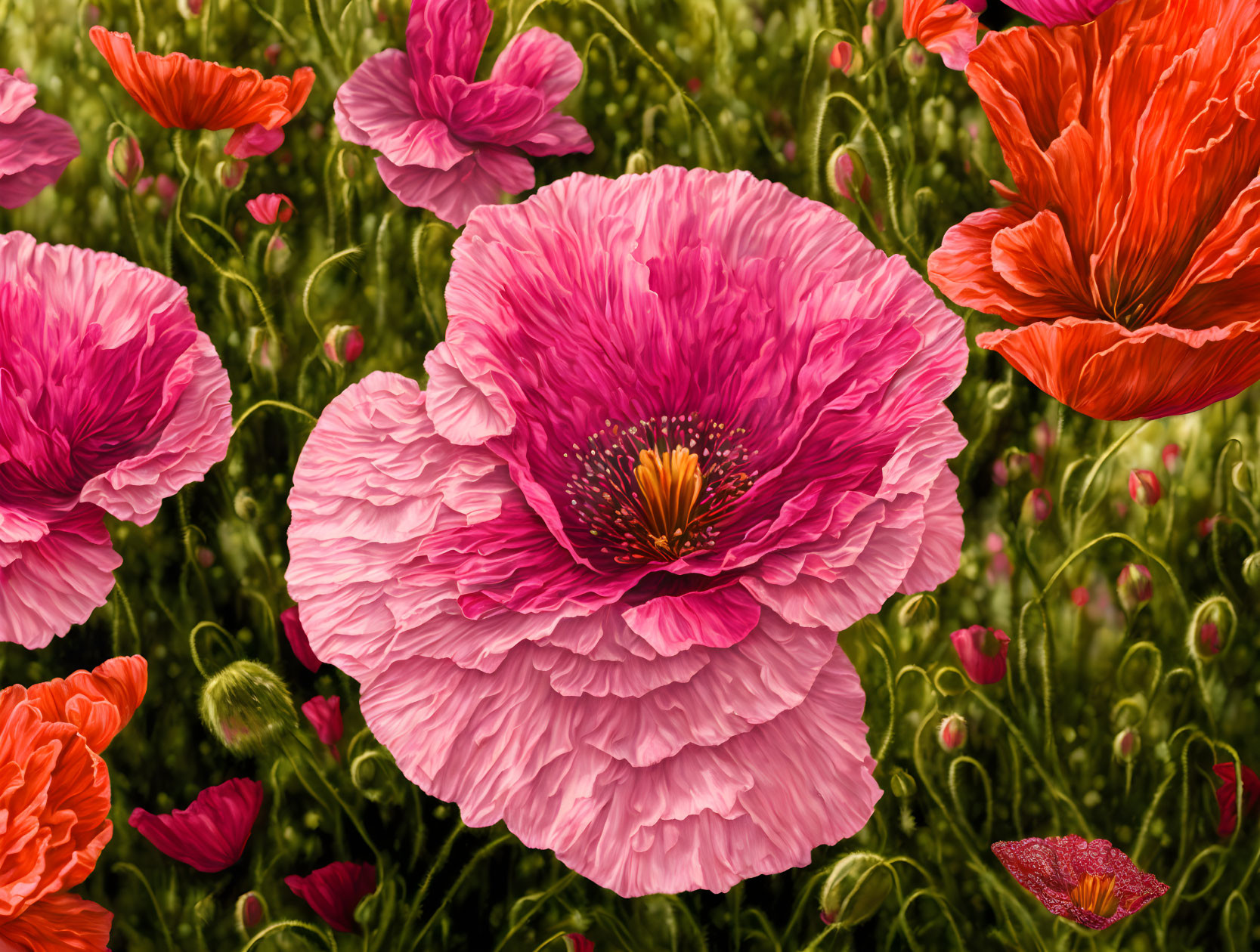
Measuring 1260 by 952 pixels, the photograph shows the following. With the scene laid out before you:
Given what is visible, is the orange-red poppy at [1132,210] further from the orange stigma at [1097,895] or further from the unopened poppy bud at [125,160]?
the unopened poppy bud at [125,160]

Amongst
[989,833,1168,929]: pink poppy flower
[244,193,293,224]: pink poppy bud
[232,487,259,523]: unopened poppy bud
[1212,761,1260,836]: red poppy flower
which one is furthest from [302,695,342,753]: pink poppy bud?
[1212,761,1260,836]: red poppy flower

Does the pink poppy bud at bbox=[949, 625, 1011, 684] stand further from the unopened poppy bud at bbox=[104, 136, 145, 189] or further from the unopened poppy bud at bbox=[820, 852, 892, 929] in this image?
the unopened poppy bud at bbox=[104, 136, 145, 189]

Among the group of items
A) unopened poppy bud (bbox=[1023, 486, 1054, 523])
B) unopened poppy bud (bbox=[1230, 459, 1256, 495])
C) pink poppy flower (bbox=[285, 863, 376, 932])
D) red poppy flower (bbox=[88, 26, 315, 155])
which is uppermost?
red poppy flower (bbox=[88, 26, 315, 155])

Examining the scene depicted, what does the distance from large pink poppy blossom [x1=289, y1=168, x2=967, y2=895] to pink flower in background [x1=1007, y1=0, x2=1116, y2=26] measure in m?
0.15

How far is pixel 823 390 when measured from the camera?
18.5 inches

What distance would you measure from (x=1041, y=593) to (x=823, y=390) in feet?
0.59

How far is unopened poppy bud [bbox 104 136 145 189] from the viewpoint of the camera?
56 centimetres

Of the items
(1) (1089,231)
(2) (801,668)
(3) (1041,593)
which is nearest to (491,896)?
(2) (801,668)

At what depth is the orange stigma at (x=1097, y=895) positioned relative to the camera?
53 cm

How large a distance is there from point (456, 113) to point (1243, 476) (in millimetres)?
469

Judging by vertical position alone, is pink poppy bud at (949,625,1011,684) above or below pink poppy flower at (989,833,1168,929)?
above

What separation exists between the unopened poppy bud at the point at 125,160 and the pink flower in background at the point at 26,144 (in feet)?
0.07

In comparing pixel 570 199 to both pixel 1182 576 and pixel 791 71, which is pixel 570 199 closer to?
pixel 791 71

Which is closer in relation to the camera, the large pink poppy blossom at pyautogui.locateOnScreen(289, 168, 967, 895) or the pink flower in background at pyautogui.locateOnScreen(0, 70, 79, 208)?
the large pink poppy blossom at pyautogui.locateOnScreen(289, 168, 967, 895)
